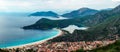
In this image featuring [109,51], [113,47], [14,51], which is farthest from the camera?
[14,51]

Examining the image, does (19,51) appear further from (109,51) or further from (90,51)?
(109,51)

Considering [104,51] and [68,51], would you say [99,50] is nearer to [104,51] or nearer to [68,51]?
[104,51]

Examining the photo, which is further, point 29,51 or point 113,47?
point 29,51

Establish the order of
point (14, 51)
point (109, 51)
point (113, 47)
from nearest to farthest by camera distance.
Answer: point (109, 51), point (113, 47), point (14, 51)

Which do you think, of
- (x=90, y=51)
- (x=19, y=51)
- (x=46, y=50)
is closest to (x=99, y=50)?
(x=90, y=51)

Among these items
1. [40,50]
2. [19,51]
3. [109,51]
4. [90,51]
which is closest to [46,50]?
[40,50]

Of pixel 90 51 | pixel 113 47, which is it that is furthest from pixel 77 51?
pixel 113 47

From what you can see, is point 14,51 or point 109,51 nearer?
point 109,51

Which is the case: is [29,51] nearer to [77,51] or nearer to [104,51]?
[77,51]
